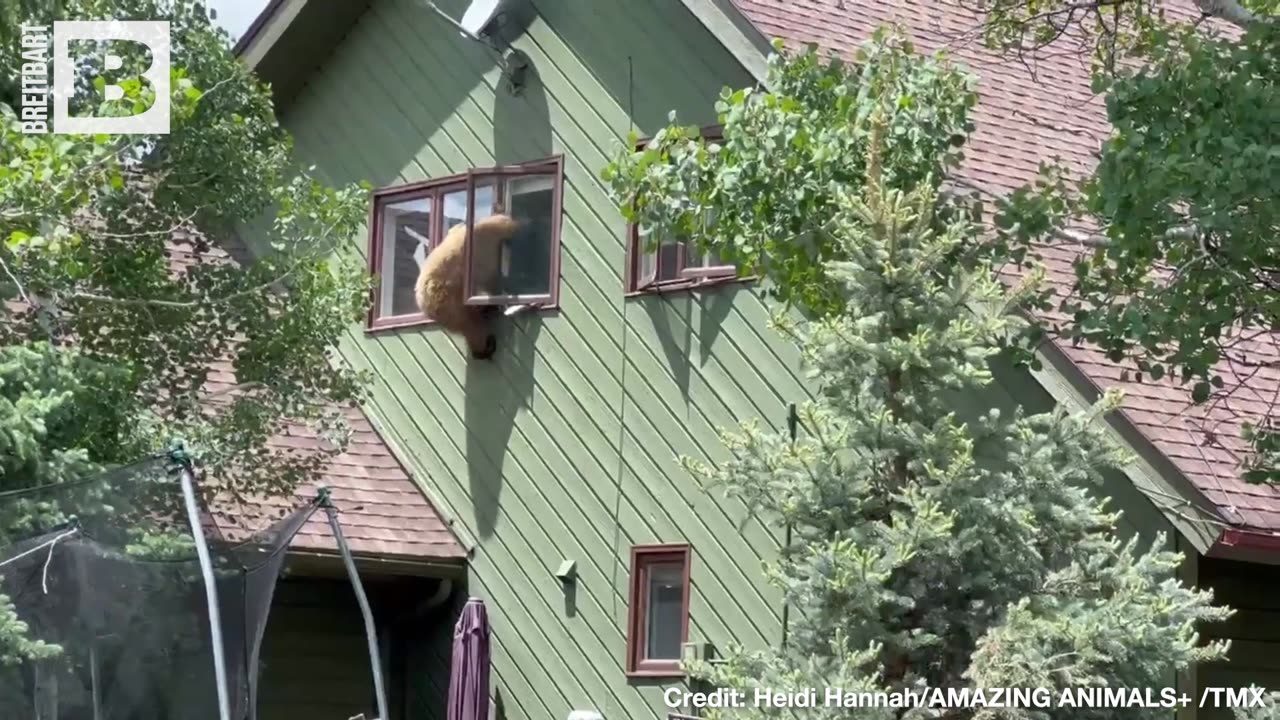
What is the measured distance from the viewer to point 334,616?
13.6 metres

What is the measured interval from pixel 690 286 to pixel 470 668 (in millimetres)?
2679

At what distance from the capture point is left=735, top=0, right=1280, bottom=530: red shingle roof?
1005 centimetres

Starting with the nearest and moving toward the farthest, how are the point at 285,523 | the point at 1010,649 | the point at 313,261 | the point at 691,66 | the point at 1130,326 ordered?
the point at 1010,649, the point at 1130,326, the point at 285,523, the point at 313,261, the point at 691,66

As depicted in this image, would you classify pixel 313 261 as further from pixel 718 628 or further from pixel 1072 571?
pixel 1072 571

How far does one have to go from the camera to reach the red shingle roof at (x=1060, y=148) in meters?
10.0

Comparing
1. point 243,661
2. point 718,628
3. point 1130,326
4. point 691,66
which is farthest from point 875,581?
point 691,66

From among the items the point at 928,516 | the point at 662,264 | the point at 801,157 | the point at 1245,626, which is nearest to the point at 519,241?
the point at 662,264

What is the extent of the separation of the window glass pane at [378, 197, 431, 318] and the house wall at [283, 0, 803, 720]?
214mm

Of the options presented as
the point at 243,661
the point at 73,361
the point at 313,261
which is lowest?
the point at 243,661

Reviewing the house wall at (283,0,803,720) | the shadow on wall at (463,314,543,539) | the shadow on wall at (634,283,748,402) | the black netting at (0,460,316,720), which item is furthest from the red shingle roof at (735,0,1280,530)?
the black netting at (0,460,316,720)

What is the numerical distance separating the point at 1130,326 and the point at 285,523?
4138 millimetres

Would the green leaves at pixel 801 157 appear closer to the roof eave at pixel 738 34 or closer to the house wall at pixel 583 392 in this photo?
the roof eave at pixel 738 34

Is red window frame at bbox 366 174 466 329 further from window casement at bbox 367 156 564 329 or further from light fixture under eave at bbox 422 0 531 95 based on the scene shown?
light fixture under eave at bbox 422 0 531 95

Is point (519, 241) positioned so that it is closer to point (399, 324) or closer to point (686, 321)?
point (399, 324)
